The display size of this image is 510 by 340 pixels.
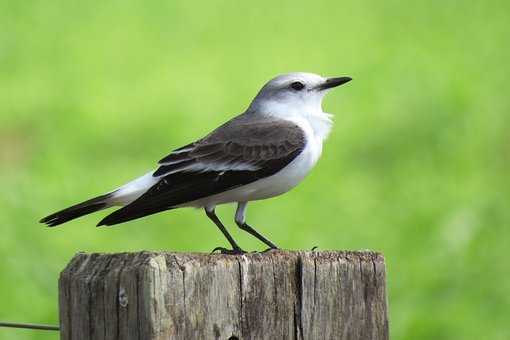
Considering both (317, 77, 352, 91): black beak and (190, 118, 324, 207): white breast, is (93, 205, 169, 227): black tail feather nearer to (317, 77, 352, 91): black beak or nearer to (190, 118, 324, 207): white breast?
(190, 118, 324, 207): white breast

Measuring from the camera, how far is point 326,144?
42.4 ft

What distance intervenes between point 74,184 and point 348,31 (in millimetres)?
6251

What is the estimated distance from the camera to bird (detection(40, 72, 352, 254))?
596cm

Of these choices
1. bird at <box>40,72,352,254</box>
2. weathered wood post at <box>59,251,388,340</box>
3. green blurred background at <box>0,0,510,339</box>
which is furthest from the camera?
green blurred background at <box>0,0,510,339</box>

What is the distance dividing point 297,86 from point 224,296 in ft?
12.2

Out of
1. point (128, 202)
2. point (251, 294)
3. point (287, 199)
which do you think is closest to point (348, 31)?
point (287, 199)

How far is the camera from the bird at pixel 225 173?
5957 mm

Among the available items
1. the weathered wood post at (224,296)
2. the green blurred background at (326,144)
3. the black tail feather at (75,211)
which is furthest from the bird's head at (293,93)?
the weathered wood post at (224,296)

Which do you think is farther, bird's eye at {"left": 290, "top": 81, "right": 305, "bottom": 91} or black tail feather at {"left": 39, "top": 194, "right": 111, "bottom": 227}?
bird's eye at {"left": 290, "top": 81, "right": 305, "bottom": 91}

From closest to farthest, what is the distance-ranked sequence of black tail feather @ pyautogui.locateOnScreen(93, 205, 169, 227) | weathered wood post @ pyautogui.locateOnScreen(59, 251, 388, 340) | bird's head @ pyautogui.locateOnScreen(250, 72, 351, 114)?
weathered wood post @ pyautogui.locateOnScreen(59, 251, 388, 340)
black tail feather @ pyautogui.locateOnScreen(93, 205, 169, 227)
bird's head @ pyautogui.locateOnScreen(250, 72, 351, 114)

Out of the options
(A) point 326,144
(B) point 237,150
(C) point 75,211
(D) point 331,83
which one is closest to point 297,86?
(D) point 331,83

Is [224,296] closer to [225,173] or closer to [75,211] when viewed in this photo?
[75,211]

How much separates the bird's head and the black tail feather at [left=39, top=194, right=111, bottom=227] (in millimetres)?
1701

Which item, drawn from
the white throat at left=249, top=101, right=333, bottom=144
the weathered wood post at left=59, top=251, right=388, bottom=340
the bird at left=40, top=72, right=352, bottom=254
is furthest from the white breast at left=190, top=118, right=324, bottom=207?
the weathered wood post at left=59, top=251, right=388, bottom=340
